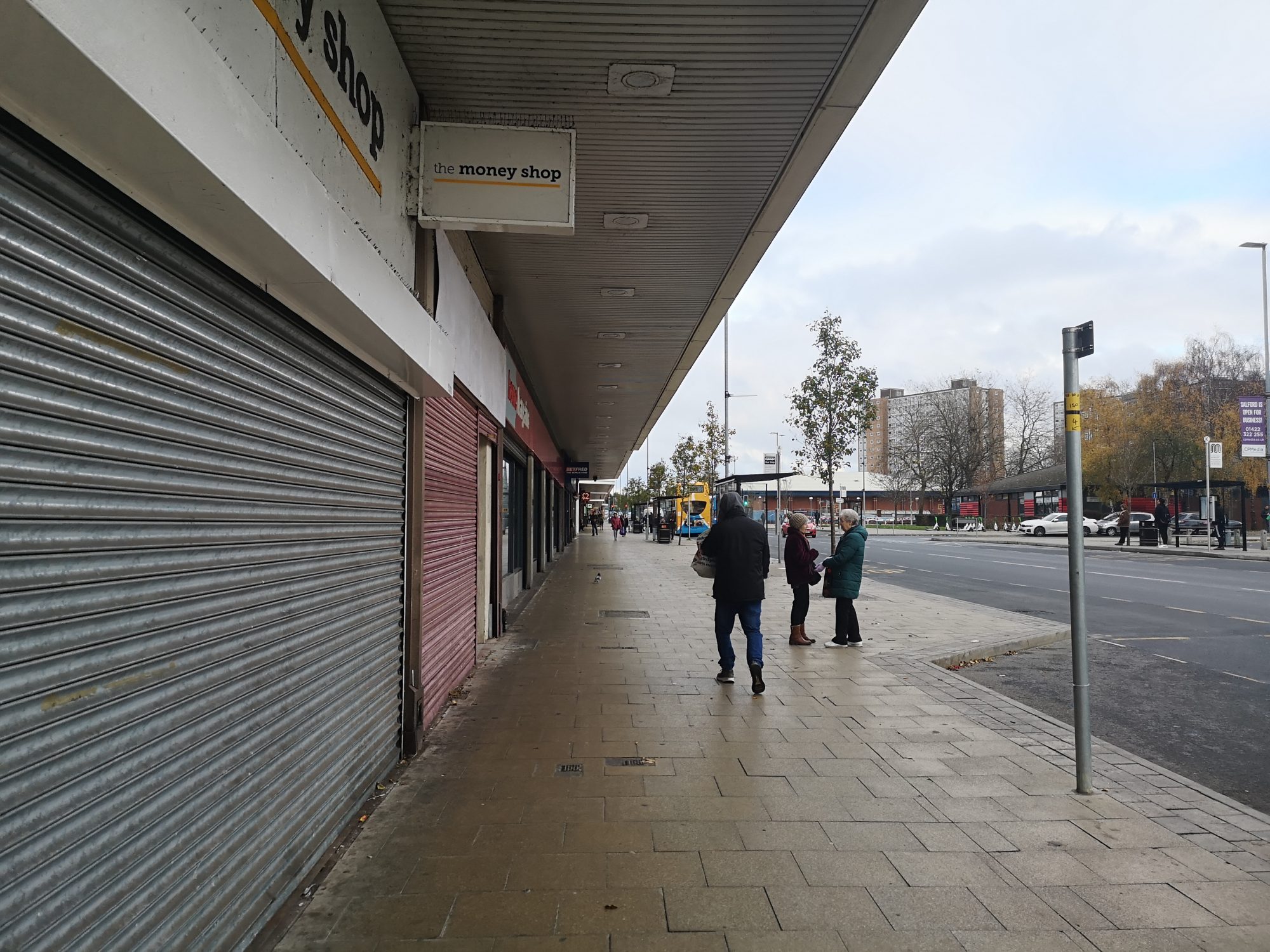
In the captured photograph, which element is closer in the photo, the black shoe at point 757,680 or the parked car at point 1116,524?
the black shoe at point 757,680

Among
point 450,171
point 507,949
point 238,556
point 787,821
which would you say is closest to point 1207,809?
point 787,821

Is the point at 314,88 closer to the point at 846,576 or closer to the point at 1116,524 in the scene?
the point at 846,576

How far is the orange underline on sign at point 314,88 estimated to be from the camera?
9.14 ft

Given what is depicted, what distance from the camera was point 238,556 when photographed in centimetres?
283

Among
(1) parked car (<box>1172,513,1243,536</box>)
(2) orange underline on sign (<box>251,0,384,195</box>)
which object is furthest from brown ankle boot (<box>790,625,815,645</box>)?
(1) parked car (<box>1172,513,1243,536</box>)

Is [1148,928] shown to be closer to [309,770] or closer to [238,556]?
[309,770]

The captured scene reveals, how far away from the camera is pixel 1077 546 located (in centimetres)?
460

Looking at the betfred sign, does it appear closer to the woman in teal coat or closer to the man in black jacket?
the man in black jacket

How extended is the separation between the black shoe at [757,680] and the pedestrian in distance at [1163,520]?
32.8 m

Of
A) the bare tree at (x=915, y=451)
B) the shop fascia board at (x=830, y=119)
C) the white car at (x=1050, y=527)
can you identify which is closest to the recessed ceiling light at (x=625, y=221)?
the shop fascia board at (x=830, y=119)

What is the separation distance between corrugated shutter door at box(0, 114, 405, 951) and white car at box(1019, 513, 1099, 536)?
49.6m

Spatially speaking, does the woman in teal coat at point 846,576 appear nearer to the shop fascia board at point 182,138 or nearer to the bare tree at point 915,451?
the shop fascia board at point 182,138

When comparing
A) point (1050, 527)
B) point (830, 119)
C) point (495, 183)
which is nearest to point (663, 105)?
point (830, 119)

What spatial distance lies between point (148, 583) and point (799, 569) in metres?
7.65
